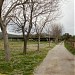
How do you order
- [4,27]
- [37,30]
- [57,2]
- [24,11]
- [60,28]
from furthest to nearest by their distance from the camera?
1. [60,28]
2. [37,30]
3. [57,2]
4. [24,11]
5. [4,27]

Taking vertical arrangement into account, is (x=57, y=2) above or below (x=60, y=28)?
above

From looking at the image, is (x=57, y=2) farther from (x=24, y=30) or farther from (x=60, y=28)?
(x=60, y=28)

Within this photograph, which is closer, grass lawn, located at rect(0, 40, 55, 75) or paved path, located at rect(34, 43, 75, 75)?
paved path, located at rect(34, 43, 75, 75)

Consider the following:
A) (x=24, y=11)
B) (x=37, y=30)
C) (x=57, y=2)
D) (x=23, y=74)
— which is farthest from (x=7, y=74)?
(x=37, y=30)

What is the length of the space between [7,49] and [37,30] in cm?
2320

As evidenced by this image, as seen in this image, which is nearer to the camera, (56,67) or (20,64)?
(56,67)

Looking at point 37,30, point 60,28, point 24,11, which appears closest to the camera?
point 24,11

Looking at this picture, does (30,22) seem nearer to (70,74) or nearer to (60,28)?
(70,74)

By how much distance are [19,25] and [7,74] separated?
17299 mm

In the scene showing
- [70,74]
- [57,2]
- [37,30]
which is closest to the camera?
[70,74]

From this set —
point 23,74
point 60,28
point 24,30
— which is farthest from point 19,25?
point 60,28

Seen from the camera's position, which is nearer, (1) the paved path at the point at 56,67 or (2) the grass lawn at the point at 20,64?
(1) the paved path at the point at 56,67

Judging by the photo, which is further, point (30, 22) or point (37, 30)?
point (37, 30)

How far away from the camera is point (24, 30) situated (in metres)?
30.6
